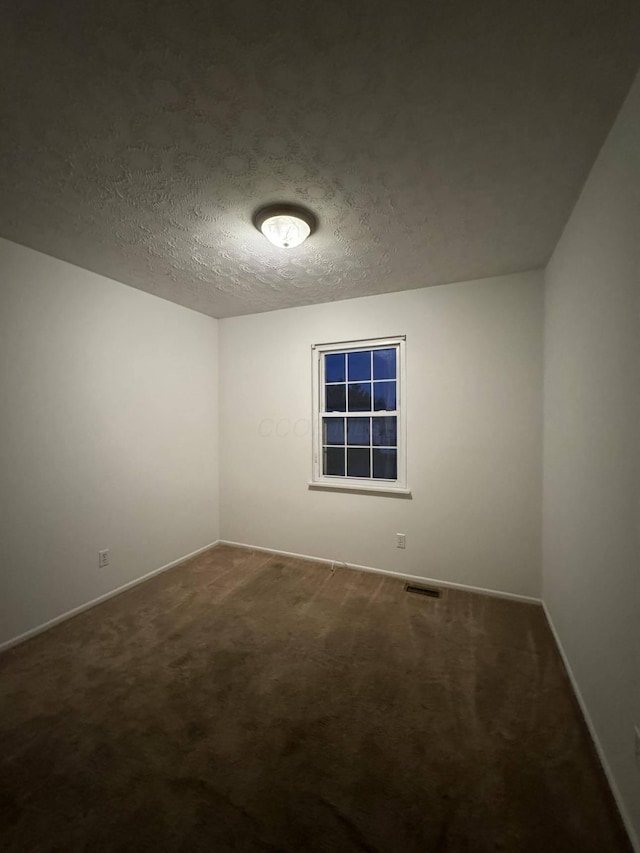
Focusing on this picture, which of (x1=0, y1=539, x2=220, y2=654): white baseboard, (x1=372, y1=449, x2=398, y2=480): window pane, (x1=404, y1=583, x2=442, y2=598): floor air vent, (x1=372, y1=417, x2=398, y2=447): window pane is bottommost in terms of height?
(x1=404, y1=583, x2=442, y2=598): floor air vent

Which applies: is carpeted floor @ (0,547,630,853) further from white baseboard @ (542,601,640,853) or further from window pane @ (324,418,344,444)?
window pane @ (324,418,344,444)

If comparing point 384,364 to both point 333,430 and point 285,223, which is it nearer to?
point 333,430

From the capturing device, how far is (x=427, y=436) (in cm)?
305

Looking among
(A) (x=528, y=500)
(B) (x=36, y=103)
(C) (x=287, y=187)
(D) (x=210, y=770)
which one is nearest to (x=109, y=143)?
(B) (x=36, y=103)

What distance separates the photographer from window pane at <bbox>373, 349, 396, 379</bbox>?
10.6 ft

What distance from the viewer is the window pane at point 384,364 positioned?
3.25 metres

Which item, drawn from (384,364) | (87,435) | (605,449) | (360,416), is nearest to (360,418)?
(360,416)

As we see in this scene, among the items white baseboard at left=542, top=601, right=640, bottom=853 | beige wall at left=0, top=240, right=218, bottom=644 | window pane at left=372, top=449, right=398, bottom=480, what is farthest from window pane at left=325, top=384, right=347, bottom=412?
white baseboard at left=542, top=601, right=640, bottom=853

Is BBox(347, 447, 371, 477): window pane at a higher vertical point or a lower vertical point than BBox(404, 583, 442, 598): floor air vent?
higher

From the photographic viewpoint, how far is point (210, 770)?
139 cm

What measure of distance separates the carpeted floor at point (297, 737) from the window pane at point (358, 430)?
1.55 meters

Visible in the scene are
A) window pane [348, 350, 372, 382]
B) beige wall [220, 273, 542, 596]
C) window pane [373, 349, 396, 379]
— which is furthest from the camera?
window pane [348, 350, 372, 382]

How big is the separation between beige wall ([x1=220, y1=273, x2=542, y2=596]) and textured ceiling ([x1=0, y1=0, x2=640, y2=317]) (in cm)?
80

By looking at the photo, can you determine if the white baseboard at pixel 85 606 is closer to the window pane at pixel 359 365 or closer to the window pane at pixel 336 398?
the window pane at pixel 336 398
